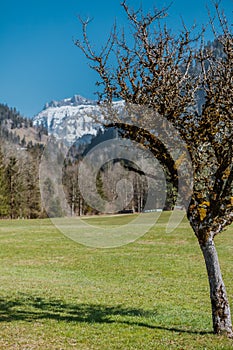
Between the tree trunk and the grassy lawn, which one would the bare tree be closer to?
the tree trunk

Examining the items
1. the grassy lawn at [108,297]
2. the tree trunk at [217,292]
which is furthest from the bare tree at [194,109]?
the grassy lawn at [108,297]

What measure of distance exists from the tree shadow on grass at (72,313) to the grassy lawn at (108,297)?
0.09 feet

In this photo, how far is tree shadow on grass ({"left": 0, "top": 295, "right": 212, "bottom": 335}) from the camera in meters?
11.4

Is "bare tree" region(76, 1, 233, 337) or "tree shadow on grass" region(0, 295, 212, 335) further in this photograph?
"tree shadow on grass" region(0, 295, 212, 335)

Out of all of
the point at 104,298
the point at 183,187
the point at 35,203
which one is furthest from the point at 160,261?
the point at 35,203

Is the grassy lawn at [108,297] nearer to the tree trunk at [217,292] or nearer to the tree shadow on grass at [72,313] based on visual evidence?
the tree shadow on grass at [72,313]

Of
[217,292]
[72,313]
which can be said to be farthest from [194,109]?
[72,313]

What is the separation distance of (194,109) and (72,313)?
7.49 meters

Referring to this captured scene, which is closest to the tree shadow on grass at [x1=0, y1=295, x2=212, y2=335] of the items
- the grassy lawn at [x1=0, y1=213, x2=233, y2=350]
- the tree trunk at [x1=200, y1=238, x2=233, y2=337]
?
the grassy lawn at [x1=0, y1=213, x2=233, y2=350]

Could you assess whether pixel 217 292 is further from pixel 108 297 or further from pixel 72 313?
pixel 108 297

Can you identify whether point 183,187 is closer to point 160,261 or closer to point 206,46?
point 206,46

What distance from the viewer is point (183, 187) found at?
9234 mm

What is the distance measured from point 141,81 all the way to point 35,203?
73173 millimetres

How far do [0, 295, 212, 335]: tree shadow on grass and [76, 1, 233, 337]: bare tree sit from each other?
2915mm
